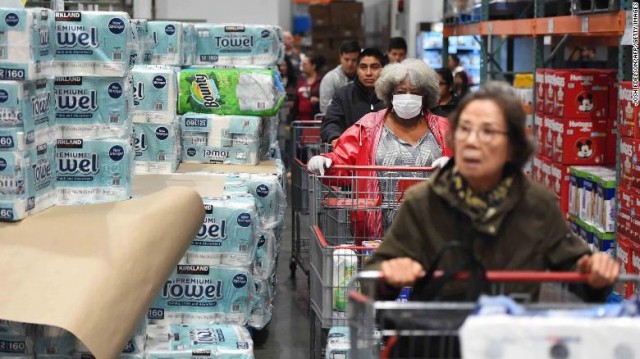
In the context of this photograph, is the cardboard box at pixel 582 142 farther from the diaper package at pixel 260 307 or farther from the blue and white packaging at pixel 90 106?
the blue and white packaging at pixel 90 106

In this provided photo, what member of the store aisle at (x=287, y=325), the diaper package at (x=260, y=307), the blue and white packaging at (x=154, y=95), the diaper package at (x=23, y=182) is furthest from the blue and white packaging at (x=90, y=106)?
the store aisle at (x=287, y=325)

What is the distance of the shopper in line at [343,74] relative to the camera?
1068 cm

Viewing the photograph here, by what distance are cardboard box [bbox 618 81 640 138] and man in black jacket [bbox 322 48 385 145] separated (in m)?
1.72

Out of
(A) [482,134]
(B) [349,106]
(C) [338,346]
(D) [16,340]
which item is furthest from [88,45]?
(B) [349,106]

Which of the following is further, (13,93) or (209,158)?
(209,158)

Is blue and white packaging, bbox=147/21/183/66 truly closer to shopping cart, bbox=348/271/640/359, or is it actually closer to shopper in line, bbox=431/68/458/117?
shopper in line, bbox=431/68/458/117

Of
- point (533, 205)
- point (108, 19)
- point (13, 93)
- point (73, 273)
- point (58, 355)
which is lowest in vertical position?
point (58, 355)

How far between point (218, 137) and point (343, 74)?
3896 millimetres

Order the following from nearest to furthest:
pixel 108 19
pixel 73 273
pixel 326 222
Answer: pixel 73 273 → pixel 108 19 → pixel 326 222

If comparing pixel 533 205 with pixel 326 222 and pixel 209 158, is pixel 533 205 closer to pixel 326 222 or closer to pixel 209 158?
pixel 326 222

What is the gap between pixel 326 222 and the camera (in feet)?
17.5

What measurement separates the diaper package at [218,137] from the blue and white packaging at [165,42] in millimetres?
512

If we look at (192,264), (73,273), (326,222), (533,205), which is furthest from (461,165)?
(192,264)

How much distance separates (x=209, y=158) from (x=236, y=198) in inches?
49.2
